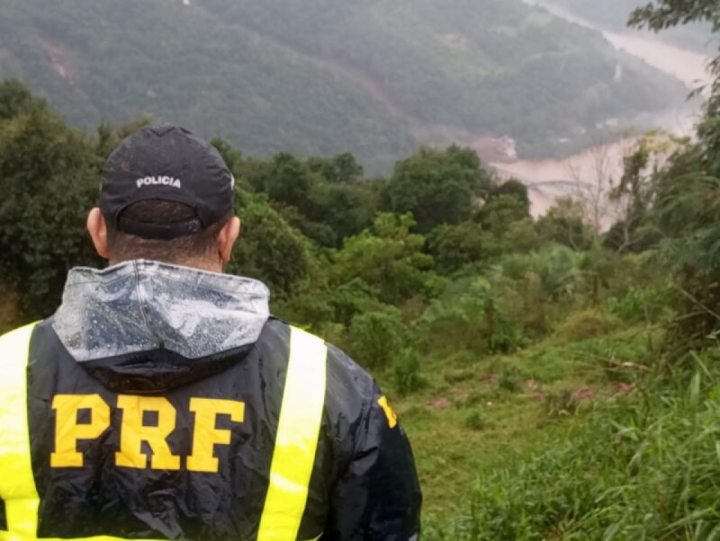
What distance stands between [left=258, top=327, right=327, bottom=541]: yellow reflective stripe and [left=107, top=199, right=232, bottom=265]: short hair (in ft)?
0.81

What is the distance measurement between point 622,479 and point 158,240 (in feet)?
7.52

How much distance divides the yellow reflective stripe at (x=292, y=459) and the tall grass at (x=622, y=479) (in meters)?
1.38

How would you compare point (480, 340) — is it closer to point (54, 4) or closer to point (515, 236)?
point (515, 236)

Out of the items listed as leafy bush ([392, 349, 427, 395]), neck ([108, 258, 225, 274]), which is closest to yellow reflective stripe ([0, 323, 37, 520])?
neck ([108, 258, 225, 274])

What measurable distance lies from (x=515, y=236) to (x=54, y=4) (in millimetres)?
60442

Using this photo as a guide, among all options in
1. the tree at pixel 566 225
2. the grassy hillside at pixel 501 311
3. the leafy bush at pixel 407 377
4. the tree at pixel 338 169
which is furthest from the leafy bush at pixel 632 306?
the tree at pixel 338 169

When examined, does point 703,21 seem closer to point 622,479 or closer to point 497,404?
point 497,404

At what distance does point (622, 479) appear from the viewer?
10.2 feet

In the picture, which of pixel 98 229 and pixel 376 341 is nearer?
pixel 98 229

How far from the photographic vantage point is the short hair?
1317 millimetres

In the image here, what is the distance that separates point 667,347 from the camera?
15.2 feet

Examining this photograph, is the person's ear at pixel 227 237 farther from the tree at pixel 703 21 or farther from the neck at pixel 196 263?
the tree at pixel 703 21

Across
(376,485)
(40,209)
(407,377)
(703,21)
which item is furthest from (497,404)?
(40,209)

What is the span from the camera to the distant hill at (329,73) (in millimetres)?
63438
